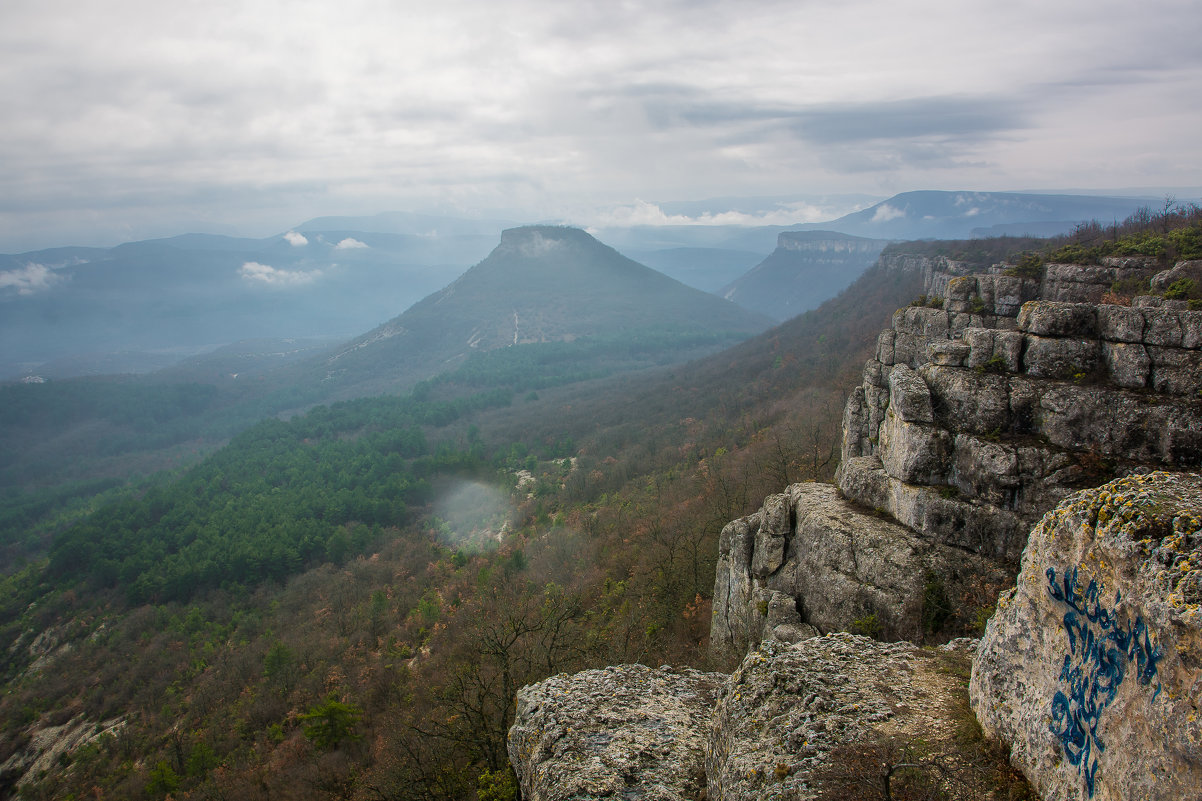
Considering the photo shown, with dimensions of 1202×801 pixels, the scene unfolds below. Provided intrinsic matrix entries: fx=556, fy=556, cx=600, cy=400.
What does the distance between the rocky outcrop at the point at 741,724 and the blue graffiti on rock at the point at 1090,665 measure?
2677 mm

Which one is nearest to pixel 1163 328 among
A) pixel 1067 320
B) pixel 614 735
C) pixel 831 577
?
pixel 1067 320

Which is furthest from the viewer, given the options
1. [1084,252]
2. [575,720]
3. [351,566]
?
[351,566]

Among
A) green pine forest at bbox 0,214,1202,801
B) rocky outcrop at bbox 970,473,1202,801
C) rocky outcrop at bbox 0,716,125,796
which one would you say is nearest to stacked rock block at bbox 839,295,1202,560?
rocky outcrop at bbox 970,473,1202,801

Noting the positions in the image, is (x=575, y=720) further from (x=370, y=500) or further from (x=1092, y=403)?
(x=370, y=500)

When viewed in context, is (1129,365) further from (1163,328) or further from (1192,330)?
(1192,330)

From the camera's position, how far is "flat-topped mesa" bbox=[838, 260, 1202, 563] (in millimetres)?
16250

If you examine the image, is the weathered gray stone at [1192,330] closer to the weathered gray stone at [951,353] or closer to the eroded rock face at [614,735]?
the weathered gray stone at [951,353]

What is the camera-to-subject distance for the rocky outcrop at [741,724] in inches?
435

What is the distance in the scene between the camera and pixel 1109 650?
8.03 m

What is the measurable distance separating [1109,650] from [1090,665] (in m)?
0.50

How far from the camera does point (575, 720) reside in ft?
48.4

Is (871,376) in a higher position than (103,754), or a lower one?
higher

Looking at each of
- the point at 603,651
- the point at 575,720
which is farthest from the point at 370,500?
the point at 575,720

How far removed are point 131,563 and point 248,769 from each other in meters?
59.1
